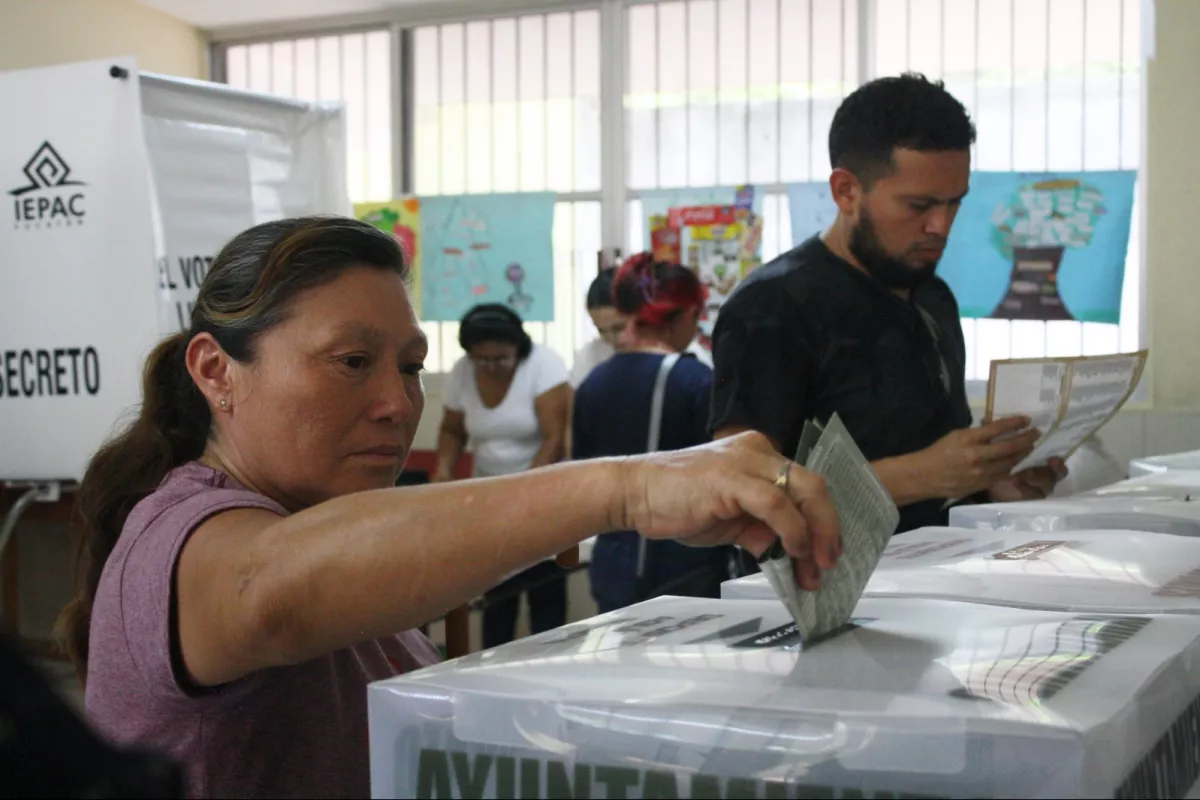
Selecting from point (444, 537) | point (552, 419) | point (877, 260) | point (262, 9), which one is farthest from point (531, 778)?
point (262, 9)

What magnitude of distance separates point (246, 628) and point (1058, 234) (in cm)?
418

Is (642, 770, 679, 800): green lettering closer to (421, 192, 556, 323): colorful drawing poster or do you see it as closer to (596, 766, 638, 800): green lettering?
(596, 766, 638, 800): green lettering

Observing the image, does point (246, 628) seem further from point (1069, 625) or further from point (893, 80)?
point (893, 80)

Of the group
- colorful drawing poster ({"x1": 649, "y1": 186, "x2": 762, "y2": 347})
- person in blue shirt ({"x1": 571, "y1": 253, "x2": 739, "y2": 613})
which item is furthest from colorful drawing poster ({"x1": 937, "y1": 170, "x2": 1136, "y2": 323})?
person in blue shirt ({"x1": 571, "y1": 253, "x2": 739, "y2": 613})

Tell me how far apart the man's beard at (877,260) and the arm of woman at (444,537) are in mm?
1064

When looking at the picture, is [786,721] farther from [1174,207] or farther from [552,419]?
[1174,207]

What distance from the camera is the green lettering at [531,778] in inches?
20.3

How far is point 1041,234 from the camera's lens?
14.4 feet

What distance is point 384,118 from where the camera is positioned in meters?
5.62

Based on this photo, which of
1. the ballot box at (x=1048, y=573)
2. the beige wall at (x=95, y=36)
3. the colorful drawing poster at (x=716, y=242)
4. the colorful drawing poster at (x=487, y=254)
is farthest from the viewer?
the colorful drawing poster at (x=487, y=254)

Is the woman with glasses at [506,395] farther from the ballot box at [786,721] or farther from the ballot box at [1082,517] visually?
the ballot box at [786,721]

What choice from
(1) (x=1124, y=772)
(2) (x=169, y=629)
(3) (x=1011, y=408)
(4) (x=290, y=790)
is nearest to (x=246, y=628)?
(2) (x=169, y=629)

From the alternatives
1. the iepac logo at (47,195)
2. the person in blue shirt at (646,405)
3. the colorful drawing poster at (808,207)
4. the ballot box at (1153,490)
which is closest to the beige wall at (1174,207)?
the colorful drawing poster at (808,207)

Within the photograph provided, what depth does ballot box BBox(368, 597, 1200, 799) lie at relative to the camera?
0.47 meters
